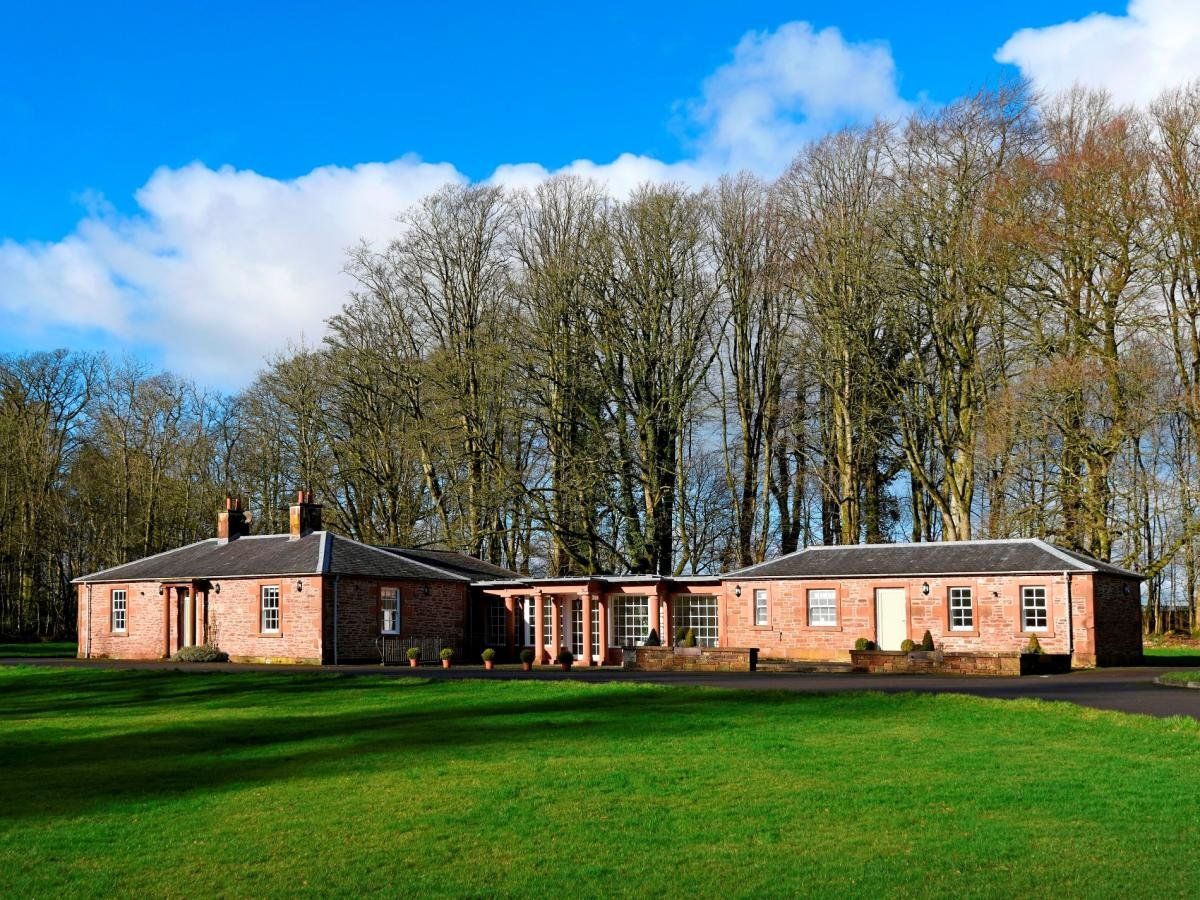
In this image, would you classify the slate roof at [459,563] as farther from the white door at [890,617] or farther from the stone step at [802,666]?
the white door at [890,617]

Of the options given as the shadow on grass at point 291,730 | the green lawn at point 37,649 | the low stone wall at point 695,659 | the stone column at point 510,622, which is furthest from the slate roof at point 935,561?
the green lawn at point 37,649

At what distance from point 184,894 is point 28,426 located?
54001 mm

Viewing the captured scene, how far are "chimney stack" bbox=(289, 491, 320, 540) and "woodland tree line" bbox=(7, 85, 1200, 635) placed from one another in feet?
20.2

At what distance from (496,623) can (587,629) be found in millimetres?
4643

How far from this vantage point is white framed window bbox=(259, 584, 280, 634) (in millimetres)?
40438

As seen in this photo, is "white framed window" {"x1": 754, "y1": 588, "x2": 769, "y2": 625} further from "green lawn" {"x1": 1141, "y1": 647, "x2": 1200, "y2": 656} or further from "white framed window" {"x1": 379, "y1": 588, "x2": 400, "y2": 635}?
"green lawn" {"x1": 1141, "y1": 647, "x2": 1200, "y2": 656}

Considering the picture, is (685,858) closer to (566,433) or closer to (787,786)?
(787,786)

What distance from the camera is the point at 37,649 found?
166 feet

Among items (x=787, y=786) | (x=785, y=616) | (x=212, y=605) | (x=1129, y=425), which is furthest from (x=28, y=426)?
(x=787, y=786)

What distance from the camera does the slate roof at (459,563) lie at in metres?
44.4

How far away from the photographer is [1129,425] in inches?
1502

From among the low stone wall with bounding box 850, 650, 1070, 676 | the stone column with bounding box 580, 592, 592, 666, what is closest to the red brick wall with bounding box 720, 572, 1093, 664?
the low stone wall with bounding box 850, 650, 1070, 676

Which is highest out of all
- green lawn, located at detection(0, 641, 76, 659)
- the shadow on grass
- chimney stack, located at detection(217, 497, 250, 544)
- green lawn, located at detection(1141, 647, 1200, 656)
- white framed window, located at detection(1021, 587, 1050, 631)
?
chimney stack, located at detection(217, 497, 250, 544)

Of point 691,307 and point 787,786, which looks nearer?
point 787,786
